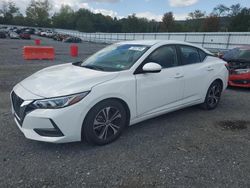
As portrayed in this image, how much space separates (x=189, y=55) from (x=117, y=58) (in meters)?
1.61

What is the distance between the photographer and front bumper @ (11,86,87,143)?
2.80 metres

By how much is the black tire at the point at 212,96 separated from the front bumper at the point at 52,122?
315cm

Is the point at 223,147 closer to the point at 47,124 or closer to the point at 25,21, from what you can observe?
the point at 47,124

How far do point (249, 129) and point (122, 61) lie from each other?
271 centimetres

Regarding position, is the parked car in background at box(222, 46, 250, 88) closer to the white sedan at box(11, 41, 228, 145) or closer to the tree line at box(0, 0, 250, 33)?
the white sedan at box(11, 41, 228, 145)

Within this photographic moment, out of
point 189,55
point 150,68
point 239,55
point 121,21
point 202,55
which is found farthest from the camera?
point 121,21

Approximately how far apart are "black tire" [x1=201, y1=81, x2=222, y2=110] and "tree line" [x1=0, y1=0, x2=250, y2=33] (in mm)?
53974

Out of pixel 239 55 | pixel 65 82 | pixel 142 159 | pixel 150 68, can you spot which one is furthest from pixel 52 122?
pixel 239 55

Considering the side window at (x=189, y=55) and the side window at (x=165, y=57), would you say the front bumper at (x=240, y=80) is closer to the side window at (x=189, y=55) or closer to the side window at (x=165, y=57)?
the side window at (x=189, y=55)

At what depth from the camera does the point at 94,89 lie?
303cm

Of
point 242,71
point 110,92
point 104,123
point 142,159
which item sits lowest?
point 142,159

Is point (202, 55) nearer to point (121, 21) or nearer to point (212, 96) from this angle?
point (212, 96)

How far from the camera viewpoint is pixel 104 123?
3.25 meters

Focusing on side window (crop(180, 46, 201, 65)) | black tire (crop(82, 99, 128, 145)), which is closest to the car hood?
black tire (crop(82, 99, 128, 145))
